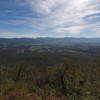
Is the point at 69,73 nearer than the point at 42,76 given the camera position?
Yes

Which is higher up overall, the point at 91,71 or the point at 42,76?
the point at 91,71

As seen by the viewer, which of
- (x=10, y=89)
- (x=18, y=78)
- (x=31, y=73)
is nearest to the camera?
(x=10, y=89)

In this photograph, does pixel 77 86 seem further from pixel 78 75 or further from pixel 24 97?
pixel 24 97

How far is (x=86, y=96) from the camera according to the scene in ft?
48.5

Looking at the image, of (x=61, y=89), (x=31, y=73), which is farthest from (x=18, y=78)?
(x=61, y=89)

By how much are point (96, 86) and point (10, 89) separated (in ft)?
46.5

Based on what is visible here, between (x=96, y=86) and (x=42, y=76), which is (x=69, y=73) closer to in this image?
(x=96, y=86)

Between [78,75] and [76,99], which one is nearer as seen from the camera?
[76,99]

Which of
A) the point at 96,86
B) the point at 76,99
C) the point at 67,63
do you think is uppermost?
the point at 67,63

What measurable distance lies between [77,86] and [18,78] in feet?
59.8

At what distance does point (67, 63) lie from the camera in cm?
2336

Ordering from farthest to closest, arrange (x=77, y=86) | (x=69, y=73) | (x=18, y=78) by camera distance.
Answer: (x=18, y=78) < (x=69, y=73) < (x=77, y=86)

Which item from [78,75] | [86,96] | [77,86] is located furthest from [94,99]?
[78,75]

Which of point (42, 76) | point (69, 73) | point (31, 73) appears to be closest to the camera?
point (69, 73)
